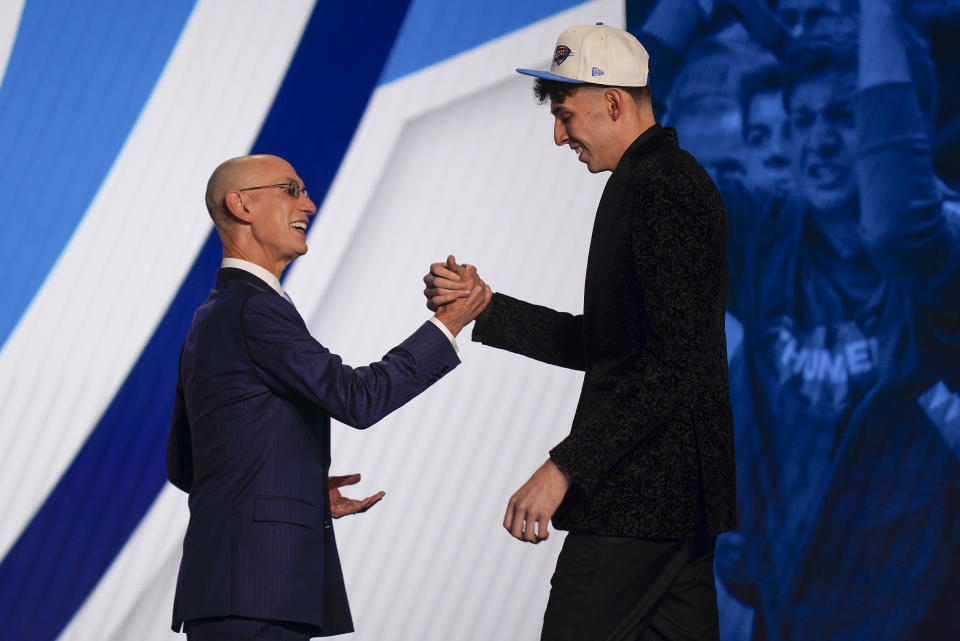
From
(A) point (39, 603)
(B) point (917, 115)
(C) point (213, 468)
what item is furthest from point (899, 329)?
(A) point (39, 603)

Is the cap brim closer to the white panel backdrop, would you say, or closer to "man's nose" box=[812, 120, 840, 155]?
the white panel backdrop

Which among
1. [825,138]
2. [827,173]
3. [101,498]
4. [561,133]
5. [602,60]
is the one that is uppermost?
[825,138]

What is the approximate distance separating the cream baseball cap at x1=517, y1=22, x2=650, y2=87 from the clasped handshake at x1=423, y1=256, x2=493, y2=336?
0.42 m

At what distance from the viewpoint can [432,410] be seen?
10.6ft

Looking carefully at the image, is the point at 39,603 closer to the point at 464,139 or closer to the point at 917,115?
the point at 464,139

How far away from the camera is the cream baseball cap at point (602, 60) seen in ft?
5.85

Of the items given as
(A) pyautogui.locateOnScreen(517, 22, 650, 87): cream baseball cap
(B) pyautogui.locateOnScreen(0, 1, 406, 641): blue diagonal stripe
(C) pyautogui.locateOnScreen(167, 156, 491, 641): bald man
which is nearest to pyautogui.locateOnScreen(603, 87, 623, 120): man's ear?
(A) pyautogui.locateOnScreen(517, 22, 650, 87): cream baseball cap

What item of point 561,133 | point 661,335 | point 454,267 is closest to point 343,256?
point 454,267

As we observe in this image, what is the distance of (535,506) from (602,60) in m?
0.78

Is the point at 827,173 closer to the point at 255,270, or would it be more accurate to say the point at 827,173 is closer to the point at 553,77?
the point at 553,77

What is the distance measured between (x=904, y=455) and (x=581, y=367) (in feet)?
5.64

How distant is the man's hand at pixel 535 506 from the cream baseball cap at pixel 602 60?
2.27 feet

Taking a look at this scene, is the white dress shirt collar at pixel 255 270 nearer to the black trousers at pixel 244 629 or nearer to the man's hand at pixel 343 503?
the man's hand at pixel 343 503

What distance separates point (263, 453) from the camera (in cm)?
172
